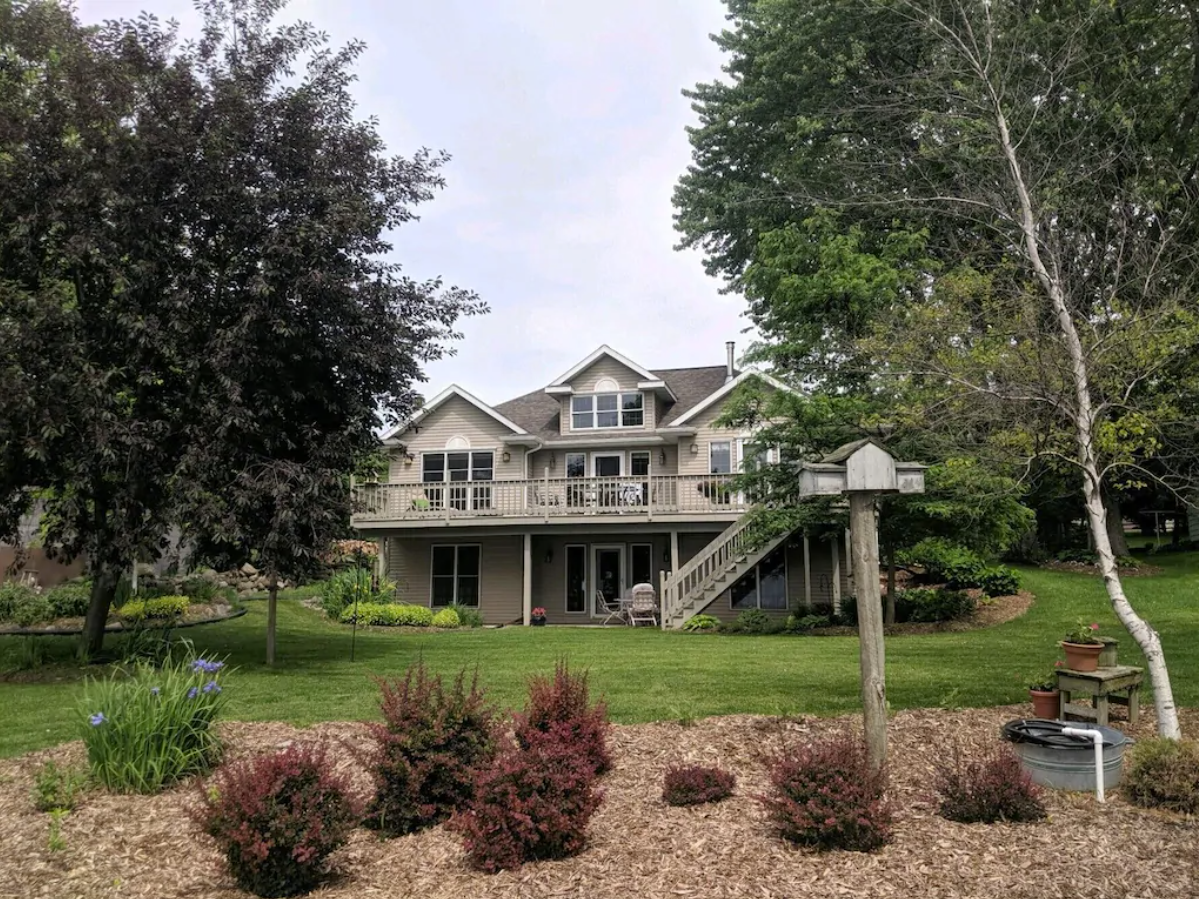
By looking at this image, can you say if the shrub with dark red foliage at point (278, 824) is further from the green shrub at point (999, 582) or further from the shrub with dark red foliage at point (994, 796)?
the green shrub at point (999, 582)

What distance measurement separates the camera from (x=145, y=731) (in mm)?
5516

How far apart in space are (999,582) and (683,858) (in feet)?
53.2

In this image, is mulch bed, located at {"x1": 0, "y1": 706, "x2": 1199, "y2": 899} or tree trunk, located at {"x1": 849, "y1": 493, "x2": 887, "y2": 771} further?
tree trunk, located at {"x1": 849, "y1": 493, "x2": 887, "y2": 771}

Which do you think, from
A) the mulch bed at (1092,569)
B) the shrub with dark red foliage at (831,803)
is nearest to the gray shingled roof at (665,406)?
the mulch bed at (1092,569)

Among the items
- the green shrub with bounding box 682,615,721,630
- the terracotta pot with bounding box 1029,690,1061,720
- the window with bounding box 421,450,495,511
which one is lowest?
the green shrub with bounding box 682,615,721,630

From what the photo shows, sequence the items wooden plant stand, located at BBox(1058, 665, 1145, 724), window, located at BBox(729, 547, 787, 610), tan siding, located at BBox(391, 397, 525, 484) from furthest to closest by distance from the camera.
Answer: tan siding, located at BBox(391, 397, 525, 484) → window, located at BBox(729, 547, 787, 610) → wooden plant stand, located at BBox(1058, 665, 1145, 724)

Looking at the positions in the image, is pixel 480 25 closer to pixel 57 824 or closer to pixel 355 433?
Answer: pixel 355 433

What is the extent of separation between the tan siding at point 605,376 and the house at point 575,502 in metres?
0.03

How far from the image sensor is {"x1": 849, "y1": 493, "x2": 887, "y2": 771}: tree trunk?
16.4 feet

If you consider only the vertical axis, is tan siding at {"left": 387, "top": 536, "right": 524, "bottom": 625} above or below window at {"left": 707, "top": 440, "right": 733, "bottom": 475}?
below

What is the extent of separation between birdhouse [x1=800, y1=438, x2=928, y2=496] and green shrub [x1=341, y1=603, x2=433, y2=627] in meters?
15.0

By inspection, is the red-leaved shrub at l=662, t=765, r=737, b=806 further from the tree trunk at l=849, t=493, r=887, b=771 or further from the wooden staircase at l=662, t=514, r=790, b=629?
the wooden staircase at l=662, t=514, r=790, b=629

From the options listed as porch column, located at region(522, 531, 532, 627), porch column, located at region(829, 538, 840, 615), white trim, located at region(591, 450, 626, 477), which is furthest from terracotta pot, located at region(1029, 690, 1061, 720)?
white trim, located at region(591, 450, 626, 477)

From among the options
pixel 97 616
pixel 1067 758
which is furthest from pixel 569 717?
pixel 97 616
